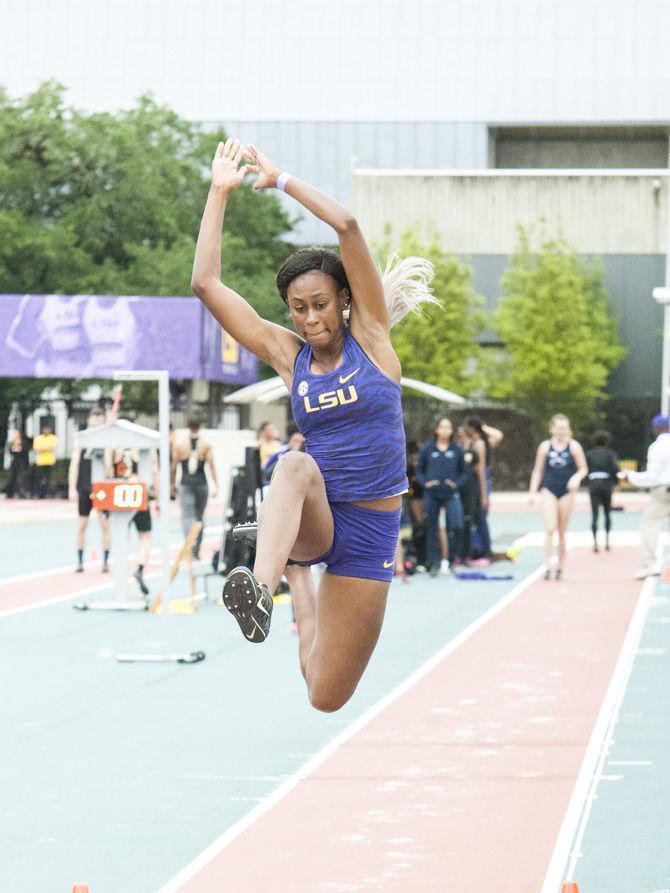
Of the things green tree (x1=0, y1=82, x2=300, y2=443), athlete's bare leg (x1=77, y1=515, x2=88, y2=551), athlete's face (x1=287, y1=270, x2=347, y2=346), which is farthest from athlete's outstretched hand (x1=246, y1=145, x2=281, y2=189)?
green tree (x1=0, y1=82, x2=300, y2=443)

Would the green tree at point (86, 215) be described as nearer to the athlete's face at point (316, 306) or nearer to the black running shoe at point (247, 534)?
the black running shoe at point (247, 534)

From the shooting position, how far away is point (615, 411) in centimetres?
4506

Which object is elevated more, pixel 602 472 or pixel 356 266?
pixel 356 266

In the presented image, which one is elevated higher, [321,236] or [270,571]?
[321,236]

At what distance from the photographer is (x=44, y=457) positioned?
123 feet

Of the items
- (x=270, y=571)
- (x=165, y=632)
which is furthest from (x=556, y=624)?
(x=270, y=571)

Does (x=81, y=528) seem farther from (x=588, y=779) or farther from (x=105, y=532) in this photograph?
(x=588, y=779)

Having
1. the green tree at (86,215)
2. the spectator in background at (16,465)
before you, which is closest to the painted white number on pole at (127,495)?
the spectator in background at (16,465)

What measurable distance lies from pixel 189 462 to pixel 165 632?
5336mm

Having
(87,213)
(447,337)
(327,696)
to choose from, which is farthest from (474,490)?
(87,213)

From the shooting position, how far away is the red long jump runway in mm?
6793

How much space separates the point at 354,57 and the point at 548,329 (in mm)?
21218

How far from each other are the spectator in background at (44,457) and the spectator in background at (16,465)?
0.32 metres

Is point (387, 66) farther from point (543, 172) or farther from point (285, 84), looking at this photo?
point (543, 172)
